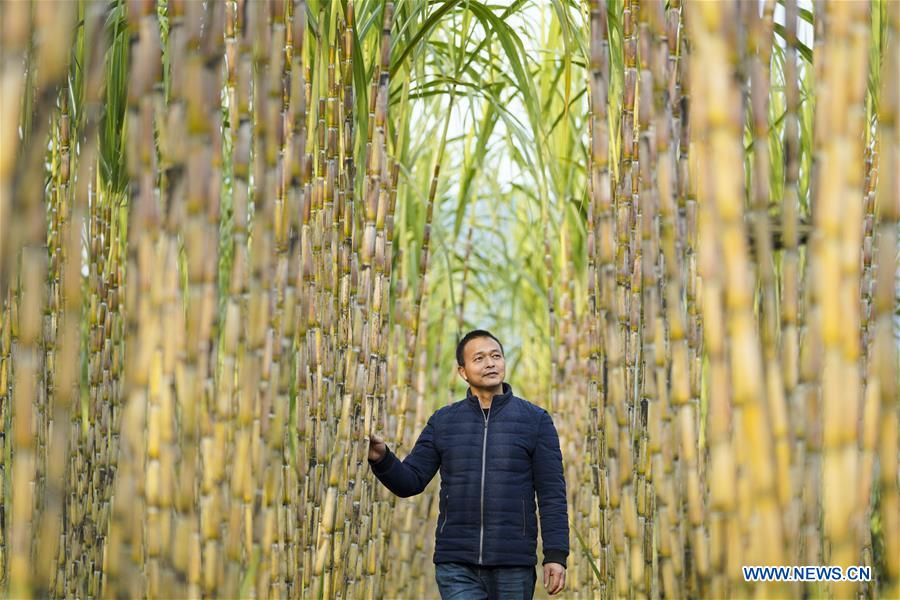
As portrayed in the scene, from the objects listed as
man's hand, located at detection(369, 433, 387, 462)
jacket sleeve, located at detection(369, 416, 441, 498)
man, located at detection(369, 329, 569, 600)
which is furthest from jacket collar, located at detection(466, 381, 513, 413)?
man's hand, located at detection(369, 433, 387, 462)

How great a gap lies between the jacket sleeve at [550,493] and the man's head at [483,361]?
124 millimetres

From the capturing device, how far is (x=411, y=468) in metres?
2.05

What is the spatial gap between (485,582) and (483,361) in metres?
0.43

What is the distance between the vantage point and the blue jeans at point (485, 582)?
1952 millimetres

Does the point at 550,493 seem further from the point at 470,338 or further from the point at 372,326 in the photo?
the point at 372,326

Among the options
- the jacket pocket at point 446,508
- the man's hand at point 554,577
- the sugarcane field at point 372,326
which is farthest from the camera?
the jacket pocket at point 446,508

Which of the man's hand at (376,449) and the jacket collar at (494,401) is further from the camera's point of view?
the jacket collar at (494,401)

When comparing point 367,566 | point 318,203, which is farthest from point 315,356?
point 367,566

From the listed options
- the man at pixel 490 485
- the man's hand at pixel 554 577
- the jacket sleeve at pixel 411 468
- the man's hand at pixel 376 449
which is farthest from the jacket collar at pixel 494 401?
the man's hand at pixel 554 577

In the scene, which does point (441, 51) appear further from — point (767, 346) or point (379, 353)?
point (767, 346)

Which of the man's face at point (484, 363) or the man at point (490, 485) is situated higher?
the man's face at point (484, 363)

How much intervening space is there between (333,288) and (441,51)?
1.63m

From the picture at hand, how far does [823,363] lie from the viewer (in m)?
0.98

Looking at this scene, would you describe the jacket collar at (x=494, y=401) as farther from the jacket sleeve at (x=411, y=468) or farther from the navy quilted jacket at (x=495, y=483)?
the jacket sleeve at (x=411, y=468)
